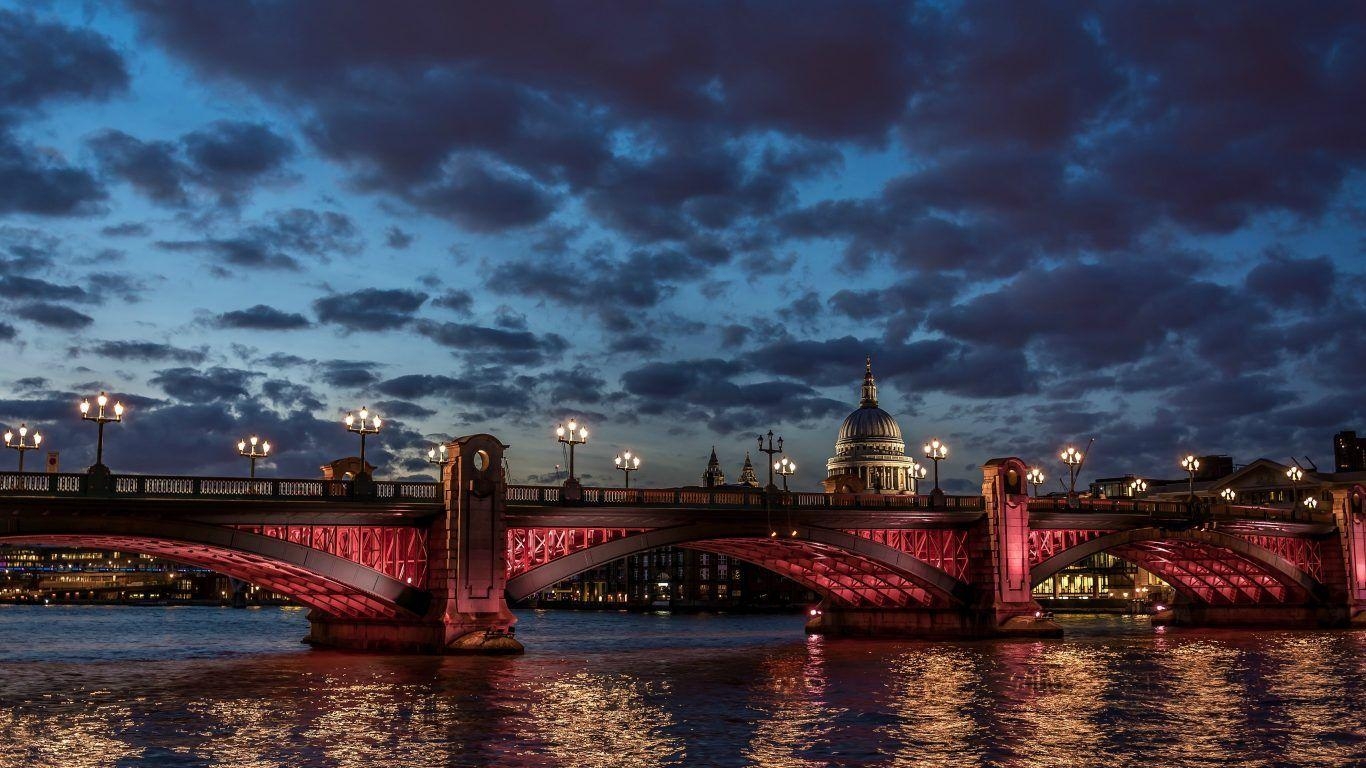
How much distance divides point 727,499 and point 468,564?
1844 centimetres

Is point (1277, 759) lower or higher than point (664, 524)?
lower

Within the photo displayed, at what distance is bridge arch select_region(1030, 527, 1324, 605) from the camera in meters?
95.6

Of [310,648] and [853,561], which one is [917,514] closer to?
[853,561]

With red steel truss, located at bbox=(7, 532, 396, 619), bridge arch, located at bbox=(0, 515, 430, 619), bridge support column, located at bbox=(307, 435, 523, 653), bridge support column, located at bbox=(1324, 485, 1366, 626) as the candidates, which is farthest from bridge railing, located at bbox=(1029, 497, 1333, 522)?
red steel truss, located at bbox=(7, 532, 396, 619)

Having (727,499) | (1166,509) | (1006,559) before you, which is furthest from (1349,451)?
(727,499)

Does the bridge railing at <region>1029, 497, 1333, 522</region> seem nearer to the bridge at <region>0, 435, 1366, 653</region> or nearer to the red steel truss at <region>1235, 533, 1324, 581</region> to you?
the bridge at <region>0, 435, 1366, 653</region>

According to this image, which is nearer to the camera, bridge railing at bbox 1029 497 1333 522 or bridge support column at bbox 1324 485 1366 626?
bridge railing at bbox 1029 497 1333 522

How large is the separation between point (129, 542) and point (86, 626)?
→ 84911 millimetres

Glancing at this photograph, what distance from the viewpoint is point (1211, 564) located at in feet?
359

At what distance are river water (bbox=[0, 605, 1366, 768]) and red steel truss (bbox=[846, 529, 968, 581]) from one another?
6.73m

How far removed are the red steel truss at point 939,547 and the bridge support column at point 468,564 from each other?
94.1 feet

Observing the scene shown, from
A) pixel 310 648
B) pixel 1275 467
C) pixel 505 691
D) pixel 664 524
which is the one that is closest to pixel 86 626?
pixel 310 648

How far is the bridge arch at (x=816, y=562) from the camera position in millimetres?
71125

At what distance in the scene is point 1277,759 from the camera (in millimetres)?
34375
